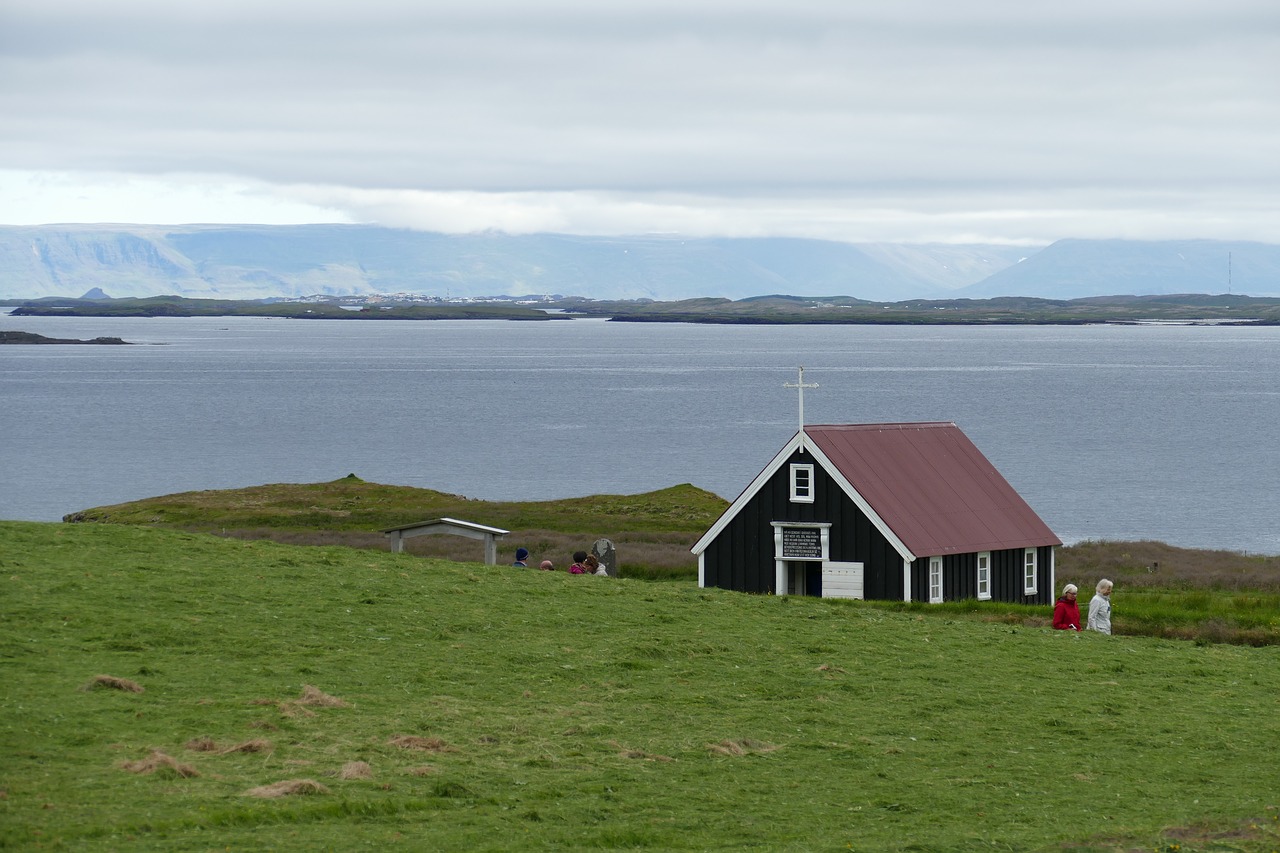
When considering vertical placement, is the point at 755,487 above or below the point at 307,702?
above

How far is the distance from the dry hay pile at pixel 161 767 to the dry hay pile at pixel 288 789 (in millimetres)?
921

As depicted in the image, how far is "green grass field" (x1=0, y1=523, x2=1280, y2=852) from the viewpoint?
1644 cm

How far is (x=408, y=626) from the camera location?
88.3ft

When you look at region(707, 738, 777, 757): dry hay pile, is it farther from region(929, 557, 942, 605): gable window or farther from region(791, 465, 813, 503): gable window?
region(791, 465, 813, 503): gable window

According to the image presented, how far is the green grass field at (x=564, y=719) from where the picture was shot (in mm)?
16438

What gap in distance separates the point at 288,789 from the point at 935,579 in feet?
85.5

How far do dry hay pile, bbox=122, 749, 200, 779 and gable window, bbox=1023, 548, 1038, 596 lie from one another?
30462 mm

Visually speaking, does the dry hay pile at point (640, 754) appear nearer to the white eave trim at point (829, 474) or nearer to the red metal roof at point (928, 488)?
the white eave trim at point (829, 474)

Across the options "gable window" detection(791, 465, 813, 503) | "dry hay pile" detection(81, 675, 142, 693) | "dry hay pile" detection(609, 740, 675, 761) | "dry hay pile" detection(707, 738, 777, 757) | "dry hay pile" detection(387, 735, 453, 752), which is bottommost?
"dry hay pile" detection(707, 738, 777, 757)

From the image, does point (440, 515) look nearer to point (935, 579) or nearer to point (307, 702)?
point (935, 579)

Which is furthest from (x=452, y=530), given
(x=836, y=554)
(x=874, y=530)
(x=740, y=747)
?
(x=740, y=747)

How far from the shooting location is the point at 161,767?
673 inches

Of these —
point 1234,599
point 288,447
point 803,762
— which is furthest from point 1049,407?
point 803,762

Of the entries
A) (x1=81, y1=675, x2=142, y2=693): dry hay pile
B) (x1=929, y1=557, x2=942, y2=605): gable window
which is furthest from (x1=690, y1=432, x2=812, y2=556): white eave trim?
(x1=81, y1=675, x2=142, y2=693): dry hay pile
